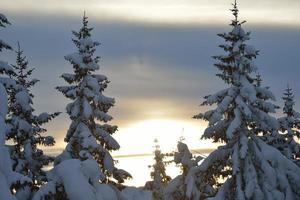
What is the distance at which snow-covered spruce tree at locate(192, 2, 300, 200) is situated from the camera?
21.9 m

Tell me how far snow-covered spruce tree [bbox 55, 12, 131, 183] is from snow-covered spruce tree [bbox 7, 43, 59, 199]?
1.87 m

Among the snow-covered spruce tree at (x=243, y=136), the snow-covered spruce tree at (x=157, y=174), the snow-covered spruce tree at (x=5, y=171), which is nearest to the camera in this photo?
the snow-covered spruce tree at (x=5, y=171)

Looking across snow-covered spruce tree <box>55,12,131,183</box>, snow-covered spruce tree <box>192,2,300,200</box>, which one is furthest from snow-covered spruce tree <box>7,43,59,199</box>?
snow-covered spruce tree <box>192,2,300,200</box>

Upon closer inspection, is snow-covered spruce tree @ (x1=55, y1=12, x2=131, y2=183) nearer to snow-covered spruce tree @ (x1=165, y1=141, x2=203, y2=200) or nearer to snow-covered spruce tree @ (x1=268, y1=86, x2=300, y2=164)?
snow-covered spruce tree @ (x1=165, y1=141, x2=203, y2=200)

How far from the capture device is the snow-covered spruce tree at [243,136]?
71.9ft

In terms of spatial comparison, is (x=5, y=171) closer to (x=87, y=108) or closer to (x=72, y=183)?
(x=72, y=183)

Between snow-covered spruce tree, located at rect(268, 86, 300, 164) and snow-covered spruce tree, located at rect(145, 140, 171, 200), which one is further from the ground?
snow-covered spruce tree, located at rect(268, 86, 300, 164)

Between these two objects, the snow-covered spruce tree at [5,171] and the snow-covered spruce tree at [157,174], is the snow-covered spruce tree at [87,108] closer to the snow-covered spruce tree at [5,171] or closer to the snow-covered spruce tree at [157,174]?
the snow-covered spruce tree at [157,174]

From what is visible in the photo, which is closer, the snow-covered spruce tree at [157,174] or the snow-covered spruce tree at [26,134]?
the snow-covered spruce tree at [26,134]

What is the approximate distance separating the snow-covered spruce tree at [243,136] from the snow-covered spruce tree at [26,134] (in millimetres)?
9374

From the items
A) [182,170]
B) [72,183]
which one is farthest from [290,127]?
[72,183]

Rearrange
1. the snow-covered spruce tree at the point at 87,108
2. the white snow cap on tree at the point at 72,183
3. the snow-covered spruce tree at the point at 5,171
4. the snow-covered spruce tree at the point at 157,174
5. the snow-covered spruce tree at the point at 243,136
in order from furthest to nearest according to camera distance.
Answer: the snow-covered spruce tree at the point at 157,174 → the snow-covered spruce tree at the point at 87,108 → the snow-covered spruce tree at the point at 243,136 → the white snow cap on tree at the point at 72,183 → the snow-covered spruce tree at the point at 5,171

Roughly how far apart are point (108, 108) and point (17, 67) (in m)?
5.92

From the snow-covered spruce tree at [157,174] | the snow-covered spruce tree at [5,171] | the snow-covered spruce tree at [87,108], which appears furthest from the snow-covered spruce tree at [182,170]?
the snow-covered spruce tree at [5,171]
